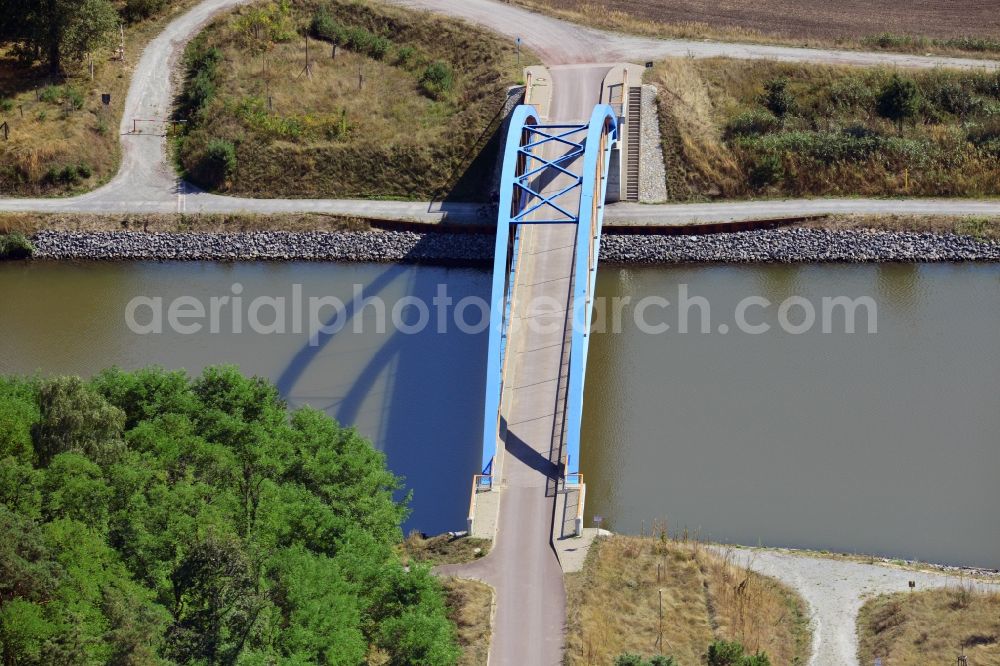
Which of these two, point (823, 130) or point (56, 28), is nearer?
point (823, 130)

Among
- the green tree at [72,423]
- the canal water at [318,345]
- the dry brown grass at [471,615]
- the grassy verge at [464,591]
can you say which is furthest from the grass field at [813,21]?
the green tree at [72,423]

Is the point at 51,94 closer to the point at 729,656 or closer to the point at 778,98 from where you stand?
the point at 778,98

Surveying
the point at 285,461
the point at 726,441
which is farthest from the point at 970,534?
the point at 285,461

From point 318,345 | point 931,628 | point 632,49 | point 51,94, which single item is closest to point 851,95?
point 632,49

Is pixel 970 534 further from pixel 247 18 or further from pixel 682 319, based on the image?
pixel 247 18

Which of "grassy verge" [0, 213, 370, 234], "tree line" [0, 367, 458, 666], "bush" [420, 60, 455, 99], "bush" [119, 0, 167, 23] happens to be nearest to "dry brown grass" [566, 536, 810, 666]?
"tree line" [0, 367, 458, 666]

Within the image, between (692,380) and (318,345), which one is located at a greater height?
(318,345)

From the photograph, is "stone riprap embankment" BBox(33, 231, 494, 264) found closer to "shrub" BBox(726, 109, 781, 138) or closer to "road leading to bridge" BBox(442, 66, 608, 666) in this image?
"road leading to bridge" BBox(442, 66, 608, 666)

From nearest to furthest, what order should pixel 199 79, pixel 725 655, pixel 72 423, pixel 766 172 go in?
1. pixel 725 655
2. pixel 72 423
3. pixel 766 172
4. pixel 199 79
